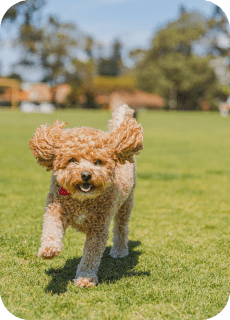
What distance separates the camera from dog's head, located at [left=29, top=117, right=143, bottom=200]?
3111 mm

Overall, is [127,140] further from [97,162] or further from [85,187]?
[85,187]

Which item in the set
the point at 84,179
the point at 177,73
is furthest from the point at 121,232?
the point at 177,73

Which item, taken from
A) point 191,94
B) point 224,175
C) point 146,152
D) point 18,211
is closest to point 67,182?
point 18,211

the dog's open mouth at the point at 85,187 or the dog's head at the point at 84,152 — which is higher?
the dog's head at the point at 84,152

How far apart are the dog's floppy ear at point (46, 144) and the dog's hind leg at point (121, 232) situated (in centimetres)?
133

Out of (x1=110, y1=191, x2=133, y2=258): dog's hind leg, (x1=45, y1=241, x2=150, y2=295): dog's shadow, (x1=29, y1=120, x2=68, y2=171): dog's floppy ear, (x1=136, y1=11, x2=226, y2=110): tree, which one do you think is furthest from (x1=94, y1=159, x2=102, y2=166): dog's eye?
(x1=136, y1=11, x2=226, y2=110): tree

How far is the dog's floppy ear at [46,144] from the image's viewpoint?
131 inches

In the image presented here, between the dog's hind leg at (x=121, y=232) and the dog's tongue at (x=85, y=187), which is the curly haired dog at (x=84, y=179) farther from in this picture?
the dog's hind leg at (x=121, y=232)

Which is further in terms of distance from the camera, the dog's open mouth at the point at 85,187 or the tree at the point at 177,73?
the tree at the point at 177,73

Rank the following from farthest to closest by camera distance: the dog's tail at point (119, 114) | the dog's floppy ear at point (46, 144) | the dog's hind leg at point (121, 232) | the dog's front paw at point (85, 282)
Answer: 1. the dog's hind leg at point (121, 232)
2. the dog's tail at point (119, 114)
3. the dog's front paw at point (85, 282)
4. the dog's floppy ear at point (46, 144)

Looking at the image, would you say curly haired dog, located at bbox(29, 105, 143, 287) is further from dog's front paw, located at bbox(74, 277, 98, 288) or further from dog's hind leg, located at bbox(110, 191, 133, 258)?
dog's hind leg, located at bbox(110, 191, 133, 258)

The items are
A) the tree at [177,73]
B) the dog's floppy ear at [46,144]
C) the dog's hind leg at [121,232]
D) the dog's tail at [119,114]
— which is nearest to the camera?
the dog's floppy ear at [46,144]

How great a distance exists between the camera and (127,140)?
3.40m

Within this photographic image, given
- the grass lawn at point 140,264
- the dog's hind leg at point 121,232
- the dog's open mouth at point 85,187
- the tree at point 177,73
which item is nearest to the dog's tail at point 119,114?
the grass lawn at point 140,264
